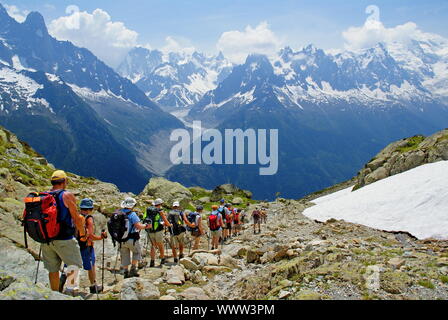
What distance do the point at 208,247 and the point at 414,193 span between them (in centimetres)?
2042

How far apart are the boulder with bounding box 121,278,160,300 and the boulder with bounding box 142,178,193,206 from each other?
37226 millimetres

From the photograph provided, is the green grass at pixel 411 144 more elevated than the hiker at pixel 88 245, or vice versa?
the green grass at pixel 411 144

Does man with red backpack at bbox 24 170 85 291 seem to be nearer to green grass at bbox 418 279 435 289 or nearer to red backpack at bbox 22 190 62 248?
red backpack at bbox 22 190 62 248

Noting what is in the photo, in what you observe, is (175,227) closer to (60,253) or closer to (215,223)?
(215,223)

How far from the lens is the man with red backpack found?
909cm

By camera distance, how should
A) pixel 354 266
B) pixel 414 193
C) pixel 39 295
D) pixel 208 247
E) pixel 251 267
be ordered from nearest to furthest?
pixel 39 295 < pixel 354 266 < pixel 251 267 < pixel 208 247 < pixel 414 193

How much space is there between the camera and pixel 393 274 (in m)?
10.8

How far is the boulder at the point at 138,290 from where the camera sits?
10.1 m

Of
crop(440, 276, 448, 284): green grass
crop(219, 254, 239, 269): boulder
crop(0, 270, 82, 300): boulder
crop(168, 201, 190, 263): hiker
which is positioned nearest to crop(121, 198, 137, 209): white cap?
crop(168, 201, 190, 263): hiker

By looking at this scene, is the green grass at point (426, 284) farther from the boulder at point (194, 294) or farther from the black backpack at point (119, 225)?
the black backpack at point (119, 225)

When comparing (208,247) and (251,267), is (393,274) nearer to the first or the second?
(251,267)

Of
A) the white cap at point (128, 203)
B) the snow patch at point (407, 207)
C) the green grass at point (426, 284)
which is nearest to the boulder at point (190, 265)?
the white cap at point (128, 203)

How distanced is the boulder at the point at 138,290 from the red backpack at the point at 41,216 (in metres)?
2.73
